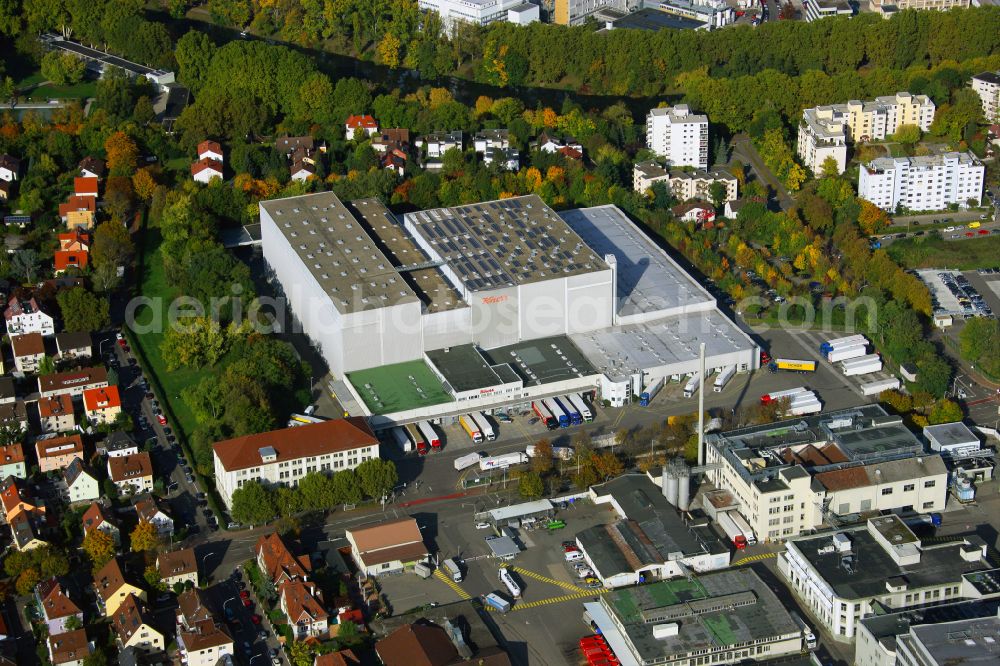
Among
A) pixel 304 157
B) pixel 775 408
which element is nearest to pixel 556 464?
pixel 775 408

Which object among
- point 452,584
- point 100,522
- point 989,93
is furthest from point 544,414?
point 989,93

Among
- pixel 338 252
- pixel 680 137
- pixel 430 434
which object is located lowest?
pixel 430 434

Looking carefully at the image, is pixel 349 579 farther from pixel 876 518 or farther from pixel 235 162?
pixel 235 162

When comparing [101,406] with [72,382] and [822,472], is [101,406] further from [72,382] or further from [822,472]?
[822,472]

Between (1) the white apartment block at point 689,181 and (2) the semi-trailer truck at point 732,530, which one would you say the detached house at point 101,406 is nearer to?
(2) the semi-trailer truck at point 732,530

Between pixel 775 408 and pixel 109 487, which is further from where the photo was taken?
pixel 775 408

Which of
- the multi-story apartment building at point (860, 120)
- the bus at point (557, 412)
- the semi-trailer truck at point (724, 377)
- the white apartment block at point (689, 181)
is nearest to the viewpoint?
the bus at point (557, 412)

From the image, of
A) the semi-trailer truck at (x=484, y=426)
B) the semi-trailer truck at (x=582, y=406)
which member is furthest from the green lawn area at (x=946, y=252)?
the semi-trailer truck at (x=484, y=426)
